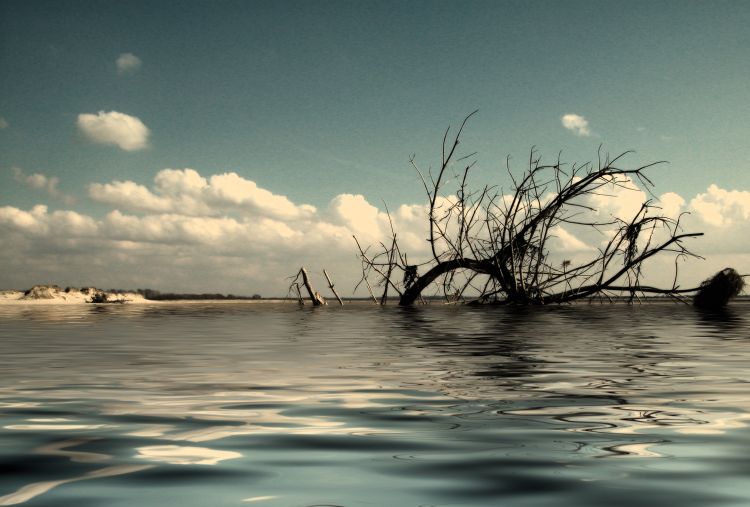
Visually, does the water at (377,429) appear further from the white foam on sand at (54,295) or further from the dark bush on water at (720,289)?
the white foam on sand at (54,295)

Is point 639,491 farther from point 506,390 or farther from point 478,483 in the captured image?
point 506,390

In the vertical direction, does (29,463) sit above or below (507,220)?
below

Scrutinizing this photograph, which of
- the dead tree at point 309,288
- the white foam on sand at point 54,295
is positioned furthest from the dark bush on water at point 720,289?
the white foam on sand at point 54,295

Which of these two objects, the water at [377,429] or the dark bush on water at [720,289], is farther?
the dark bush on water at [720,289]

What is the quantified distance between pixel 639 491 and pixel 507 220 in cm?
1233

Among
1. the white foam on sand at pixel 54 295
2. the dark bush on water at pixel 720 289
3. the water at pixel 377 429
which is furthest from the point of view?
the white foam on sand at pixel 54 295

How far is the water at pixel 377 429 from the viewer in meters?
1.84

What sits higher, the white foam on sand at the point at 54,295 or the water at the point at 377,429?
the white foam on sand at the point at 54,295

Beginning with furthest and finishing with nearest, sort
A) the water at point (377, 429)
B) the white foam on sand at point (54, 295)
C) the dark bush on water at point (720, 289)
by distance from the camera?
1. the white foam on sand at point (54, 295)
2. the dark bush on water at point (720, 289)
3. the water at point (377, 429)

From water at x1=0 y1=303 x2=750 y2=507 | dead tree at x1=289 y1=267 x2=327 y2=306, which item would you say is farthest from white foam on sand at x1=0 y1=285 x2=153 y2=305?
water at x1=0 y1=303 x2=750 y2=507

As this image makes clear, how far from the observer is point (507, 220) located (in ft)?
45.7

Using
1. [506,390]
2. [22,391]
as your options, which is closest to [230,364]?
[22,391]

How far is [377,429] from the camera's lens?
8.70 feet

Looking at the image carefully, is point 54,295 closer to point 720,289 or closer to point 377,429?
point 720,289
